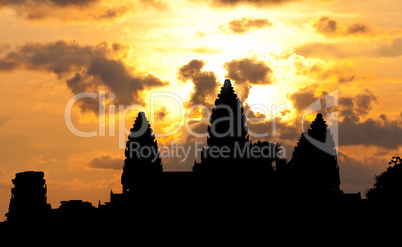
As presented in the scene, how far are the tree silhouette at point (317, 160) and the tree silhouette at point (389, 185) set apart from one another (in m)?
17.6

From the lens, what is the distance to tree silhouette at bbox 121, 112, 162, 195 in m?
108

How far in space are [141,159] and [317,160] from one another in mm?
22838

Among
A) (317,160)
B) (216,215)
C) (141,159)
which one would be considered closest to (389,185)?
(216,215)

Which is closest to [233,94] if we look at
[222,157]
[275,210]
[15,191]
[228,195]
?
[222,157]

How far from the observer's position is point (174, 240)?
253 ft

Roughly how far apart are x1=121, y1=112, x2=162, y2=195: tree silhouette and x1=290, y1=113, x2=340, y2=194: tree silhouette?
1778cm

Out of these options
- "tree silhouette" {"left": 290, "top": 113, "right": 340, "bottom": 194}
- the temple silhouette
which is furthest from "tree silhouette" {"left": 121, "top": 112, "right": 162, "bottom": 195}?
"tree silhouette" {"left": 290, "top": 113, "right": 340, "bottom": 194}

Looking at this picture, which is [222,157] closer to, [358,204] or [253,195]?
[253,195]

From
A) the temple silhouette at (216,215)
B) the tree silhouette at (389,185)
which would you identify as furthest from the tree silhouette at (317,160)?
the tree silhouette at (389,185)

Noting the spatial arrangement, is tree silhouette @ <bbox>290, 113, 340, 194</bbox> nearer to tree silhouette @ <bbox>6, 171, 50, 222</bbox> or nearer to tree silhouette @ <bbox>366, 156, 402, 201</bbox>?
tree silhouette @ <bbox>366, 156, 402, 201</bbox>

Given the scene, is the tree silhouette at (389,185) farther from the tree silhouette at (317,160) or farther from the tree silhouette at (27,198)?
the tree silhouette at (27,198)

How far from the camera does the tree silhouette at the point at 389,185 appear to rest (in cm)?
7856

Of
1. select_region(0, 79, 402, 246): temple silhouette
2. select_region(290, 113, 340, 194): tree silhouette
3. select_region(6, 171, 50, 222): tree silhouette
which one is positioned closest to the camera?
select_region(6, 171, 50, 222): tree silhouette

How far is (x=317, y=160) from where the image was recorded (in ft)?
364
